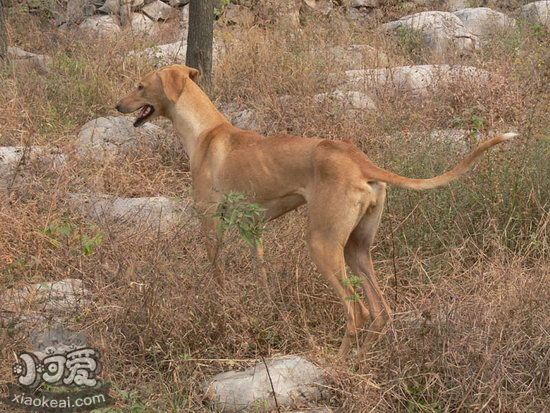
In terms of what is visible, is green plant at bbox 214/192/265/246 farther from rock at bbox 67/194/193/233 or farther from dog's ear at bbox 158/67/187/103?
→ dog's ear at bbox 158/67/187/103

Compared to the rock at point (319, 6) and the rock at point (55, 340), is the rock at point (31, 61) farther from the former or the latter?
the rock at point (55, 340)

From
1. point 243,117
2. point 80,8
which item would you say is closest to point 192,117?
point 243,117

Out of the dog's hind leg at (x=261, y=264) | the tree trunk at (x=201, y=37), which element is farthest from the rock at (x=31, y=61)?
the dog's hind leg at (x=261, y=264)

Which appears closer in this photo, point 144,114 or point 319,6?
point 144,114

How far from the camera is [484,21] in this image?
1198 cm

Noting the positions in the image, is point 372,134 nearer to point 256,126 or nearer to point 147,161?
point 256,126

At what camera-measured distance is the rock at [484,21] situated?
11.5 meters

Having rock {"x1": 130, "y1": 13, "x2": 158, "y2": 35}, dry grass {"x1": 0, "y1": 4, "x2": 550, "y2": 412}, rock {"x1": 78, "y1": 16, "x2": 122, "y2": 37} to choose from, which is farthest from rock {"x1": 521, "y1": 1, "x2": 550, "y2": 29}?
rock {"x1": 78, "y1": 16, "x2": 122, "y2": 37}

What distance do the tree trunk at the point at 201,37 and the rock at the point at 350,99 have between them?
1426mm

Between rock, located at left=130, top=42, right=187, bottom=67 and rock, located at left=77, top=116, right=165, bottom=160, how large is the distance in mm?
1543

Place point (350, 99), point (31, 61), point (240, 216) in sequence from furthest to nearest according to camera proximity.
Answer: point (31, 61) → point (350, 99) → point (240, 216)

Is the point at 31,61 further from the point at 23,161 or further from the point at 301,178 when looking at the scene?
the point at 301,178

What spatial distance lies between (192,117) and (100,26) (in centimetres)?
647

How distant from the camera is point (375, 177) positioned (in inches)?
184
